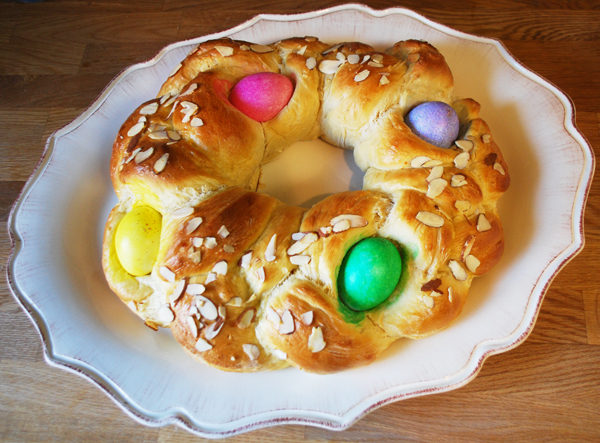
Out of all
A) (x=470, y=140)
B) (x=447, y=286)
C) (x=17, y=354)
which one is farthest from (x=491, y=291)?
(x=17, y=354)

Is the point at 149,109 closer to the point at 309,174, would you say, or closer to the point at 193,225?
the point at 193,225

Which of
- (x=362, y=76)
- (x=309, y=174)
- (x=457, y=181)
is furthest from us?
(x=309, y=174)

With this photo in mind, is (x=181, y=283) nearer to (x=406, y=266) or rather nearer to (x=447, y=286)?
(x=406, y=266)

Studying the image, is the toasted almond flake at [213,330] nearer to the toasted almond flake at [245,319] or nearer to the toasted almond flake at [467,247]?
the toasted almond flake at [245,319]

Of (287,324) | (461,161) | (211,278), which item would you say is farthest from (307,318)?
(461,161)

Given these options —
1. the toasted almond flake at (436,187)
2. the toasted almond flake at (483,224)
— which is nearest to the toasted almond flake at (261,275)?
the toasted almond flake at (436,187)
